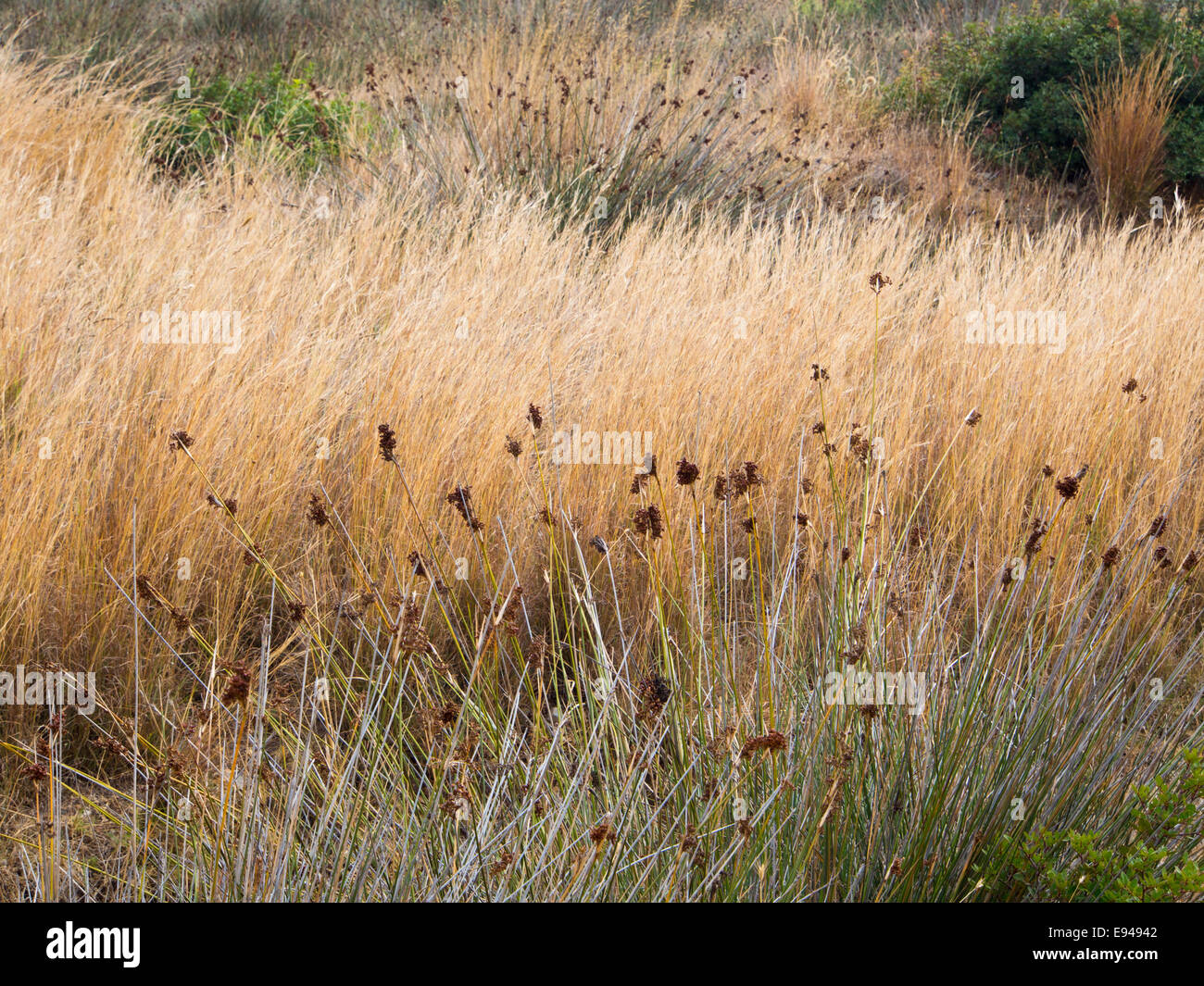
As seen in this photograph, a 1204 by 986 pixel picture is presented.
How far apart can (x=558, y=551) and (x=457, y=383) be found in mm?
740

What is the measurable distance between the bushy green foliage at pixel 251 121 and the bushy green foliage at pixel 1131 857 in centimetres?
587

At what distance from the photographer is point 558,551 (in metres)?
2.61

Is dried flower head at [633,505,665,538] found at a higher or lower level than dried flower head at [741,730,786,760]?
higher

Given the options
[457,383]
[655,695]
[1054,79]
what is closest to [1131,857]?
[655,695]

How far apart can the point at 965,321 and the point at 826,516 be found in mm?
1658

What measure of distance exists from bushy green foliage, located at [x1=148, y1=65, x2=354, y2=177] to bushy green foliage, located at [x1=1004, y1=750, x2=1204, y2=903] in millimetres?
5866

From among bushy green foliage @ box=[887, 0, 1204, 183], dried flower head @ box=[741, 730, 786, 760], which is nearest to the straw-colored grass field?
dried flower head @ box=[741, 730, 786, 760]

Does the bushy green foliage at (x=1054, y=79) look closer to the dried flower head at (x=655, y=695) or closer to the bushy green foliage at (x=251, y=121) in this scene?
the bushy green foliage at (x=251, y=121)

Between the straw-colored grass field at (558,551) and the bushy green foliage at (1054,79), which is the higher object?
the bushy green foliage at (1054,79)

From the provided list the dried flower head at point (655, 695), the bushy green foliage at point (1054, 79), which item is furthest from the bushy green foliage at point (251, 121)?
the dried flower head at point (655, 695)

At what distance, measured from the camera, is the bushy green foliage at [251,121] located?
646cm

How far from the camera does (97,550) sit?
7.74 ft

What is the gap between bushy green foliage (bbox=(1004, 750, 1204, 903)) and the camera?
4.75ft

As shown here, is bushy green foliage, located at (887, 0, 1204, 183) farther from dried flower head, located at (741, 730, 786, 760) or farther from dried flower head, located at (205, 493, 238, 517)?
dried flower head, located at (741, 730, 786, 760)
